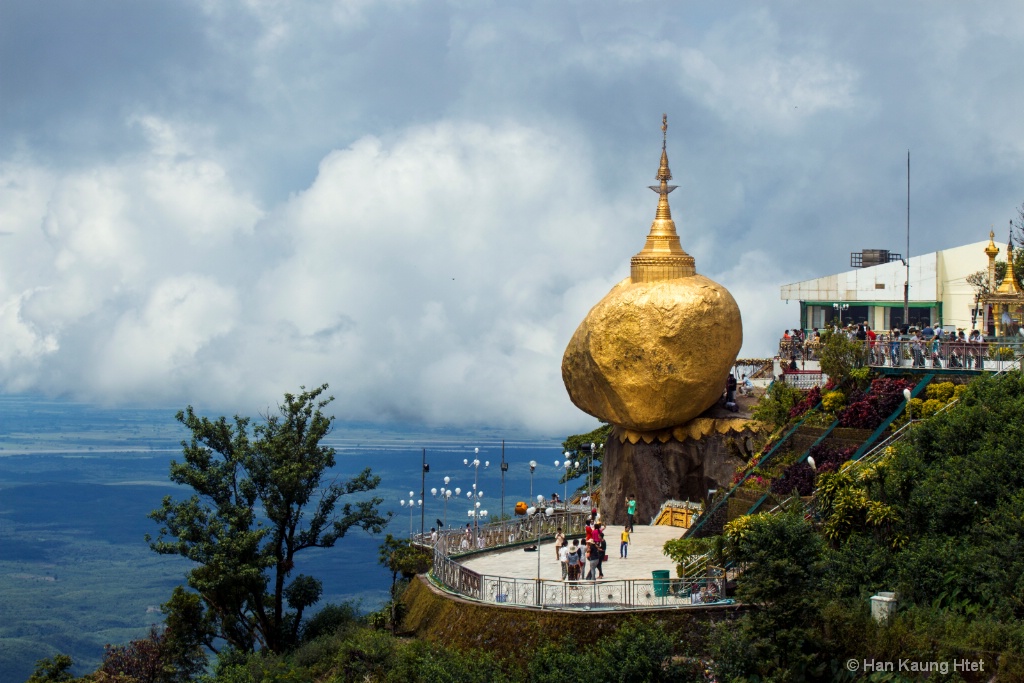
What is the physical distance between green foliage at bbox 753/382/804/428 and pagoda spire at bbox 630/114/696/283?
4.69 metres

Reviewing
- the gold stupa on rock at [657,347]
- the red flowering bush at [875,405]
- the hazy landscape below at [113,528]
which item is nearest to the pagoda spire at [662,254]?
the gold stupa on rock at [657,347]

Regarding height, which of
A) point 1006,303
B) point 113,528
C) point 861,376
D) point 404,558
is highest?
point 1006,303

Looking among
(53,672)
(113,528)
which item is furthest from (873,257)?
(113,528)

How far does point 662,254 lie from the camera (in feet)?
138

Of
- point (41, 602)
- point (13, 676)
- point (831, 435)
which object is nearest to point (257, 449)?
point (831, 435)

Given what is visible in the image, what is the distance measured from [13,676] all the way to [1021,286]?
60400mm

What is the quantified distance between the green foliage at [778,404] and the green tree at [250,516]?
40.6 ft

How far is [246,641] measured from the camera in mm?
39344

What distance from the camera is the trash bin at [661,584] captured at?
93.9ft

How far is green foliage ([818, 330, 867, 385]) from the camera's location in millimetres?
39125

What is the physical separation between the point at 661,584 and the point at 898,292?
32.2m

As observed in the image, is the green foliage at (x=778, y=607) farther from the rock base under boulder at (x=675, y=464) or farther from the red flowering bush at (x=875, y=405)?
the rock base under boulder at (x=675, y=464)

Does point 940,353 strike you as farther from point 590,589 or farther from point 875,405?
point 590,589

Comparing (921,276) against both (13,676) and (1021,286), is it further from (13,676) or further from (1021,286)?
(13,676)
